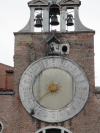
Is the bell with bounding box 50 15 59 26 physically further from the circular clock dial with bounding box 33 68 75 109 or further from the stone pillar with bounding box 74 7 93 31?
the circular clock dial with bounding box 33 68 75 109

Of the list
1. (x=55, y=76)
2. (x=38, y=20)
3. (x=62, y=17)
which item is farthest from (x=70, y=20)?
(x=55, y=76)

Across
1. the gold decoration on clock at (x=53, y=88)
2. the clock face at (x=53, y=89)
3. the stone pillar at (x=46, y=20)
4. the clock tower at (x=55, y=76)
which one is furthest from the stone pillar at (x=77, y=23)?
the gold decoration on clock at (x=53, y=88)

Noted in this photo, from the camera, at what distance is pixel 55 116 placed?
1698cm

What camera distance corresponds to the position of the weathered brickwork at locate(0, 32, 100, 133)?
1694cm

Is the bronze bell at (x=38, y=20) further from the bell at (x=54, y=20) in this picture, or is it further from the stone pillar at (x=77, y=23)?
the stone pillar at (x=77, y=23)

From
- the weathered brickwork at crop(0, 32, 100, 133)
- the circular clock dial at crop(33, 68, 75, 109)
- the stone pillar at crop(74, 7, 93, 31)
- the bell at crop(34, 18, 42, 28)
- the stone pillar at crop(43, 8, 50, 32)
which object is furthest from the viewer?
the bell at crop(34, 18, 42, 28)

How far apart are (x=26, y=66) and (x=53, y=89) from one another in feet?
7.37

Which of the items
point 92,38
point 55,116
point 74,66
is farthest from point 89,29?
point 55,116

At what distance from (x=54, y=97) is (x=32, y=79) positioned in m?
1.74

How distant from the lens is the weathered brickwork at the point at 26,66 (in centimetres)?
1694

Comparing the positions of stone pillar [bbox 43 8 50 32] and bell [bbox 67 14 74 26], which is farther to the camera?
bell [bbox 67 14 74 26]

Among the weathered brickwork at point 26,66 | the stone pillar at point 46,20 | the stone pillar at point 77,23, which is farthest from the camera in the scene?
the stone pillar at point 46,20

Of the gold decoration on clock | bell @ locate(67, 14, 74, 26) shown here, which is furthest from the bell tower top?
the gold decoration on clock

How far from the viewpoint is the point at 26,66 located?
58.5 ft
